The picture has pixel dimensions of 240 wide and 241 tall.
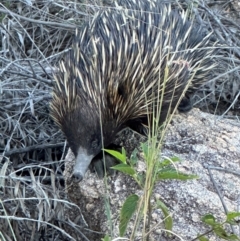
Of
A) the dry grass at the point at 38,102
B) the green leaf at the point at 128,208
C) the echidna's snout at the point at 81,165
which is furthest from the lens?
the dry grass at the point at 38,102

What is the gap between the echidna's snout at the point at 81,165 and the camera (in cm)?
201

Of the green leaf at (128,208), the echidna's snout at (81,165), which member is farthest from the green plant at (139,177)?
the echidna's snout at (81,165)

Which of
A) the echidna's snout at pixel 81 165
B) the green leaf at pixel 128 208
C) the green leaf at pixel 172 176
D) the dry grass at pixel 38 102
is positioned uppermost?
the green leaf at pixel 172 176

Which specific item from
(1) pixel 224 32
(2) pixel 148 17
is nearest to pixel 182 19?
(2) pixel 148 17

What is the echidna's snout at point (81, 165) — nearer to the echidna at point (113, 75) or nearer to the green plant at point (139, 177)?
the echidna at point (113, 75)

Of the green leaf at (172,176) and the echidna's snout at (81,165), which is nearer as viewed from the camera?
the green leaf at (172,176)

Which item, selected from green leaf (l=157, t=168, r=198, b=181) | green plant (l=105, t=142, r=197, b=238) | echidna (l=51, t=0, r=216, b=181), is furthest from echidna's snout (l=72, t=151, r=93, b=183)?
green leaf (l=157, t=168, r=198, b=181)

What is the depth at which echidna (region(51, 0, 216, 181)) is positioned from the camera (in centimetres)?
215

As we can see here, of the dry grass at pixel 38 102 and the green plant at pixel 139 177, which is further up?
the green plant at pixel 139 177

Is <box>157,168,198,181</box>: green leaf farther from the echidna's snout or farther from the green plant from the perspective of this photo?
the echidna's snout

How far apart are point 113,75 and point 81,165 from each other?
38 centimetres

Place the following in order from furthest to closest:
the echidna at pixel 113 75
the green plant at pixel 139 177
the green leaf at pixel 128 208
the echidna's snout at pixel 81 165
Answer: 1. the echidna at pixel 113 75
2. the echidna's snout at pixel 81 165
3. the green leaf at pixel 128 208
4. the green plant at pixel 139 177

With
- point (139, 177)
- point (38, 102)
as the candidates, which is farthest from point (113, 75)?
point (38, 102)

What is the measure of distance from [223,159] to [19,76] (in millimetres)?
1234
